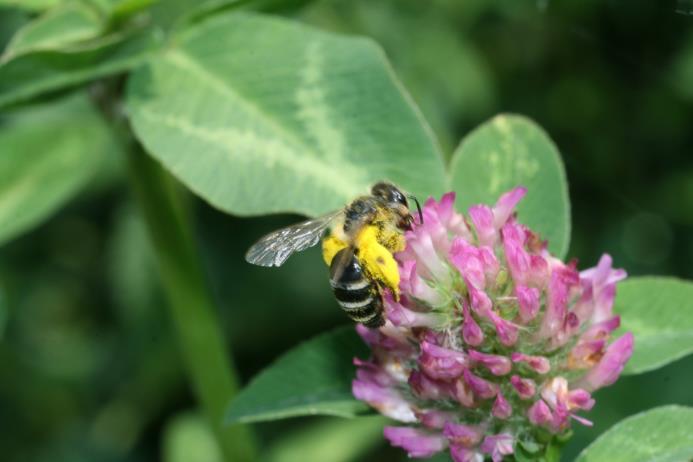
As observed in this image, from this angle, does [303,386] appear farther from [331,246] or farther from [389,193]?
[389,193]

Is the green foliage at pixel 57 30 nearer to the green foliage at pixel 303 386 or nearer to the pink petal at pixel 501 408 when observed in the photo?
the green foliage at pixel 303 386

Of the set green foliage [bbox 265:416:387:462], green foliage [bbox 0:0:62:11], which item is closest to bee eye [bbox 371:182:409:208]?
green foliage [bbox 0:0:62:11]

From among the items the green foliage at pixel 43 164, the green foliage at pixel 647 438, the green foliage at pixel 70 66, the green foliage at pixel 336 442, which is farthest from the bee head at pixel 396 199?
the green foliage at pixel 336 442

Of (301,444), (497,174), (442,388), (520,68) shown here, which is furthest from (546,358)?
(520,68)

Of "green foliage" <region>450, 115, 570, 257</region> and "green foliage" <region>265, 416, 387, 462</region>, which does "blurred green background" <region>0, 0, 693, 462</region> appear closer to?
"green foliage" <region>265, 416, 387, 462</region>

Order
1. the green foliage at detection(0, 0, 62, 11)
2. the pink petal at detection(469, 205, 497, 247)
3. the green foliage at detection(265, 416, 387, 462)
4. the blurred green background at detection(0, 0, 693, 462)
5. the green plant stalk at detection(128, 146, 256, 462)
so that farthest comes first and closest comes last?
the blurred green background at detection(0, 0, 693, 462)
the green foliage at detection(265, 416, 387, 462)
the green plant stalk at detection(128, 146, 256, 462)
the green foliage at detection(0, 0, 62, 11)
the pink petal at detection(469, 205, 497, 247)

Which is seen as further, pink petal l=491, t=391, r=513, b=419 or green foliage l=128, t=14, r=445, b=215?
green foliage l=128, t=14, r=445, b=215

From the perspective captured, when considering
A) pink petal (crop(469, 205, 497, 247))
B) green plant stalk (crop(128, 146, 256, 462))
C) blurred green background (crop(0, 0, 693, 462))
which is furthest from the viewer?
blurred green background (crop(0, 0, 693, 462))
